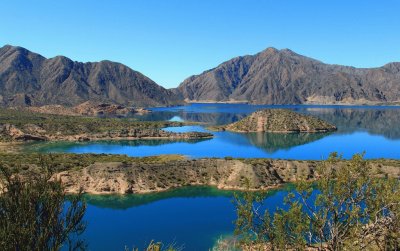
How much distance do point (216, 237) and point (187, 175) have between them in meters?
38.7

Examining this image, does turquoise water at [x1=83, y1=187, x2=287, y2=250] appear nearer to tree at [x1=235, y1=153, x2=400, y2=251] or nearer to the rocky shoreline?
the rocky shoreline

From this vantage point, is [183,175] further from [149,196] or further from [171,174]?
[149,196]

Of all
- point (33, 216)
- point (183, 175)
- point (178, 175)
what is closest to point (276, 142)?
point (183, 175)

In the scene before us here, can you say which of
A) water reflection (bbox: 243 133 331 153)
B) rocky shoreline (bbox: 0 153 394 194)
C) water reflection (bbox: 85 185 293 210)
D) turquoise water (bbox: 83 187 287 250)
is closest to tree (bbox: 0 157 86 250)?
turquoise water (bbox: 83 187 287 250)

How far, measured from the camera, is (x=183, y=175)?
100750 mm

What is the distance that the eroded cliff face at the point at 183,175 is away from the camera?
93062 mm

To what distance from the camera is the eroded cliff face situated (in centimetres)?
9306

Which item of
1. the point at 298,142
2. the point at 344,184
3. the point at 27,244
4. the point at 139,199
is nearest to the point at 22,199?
the point at 27,244

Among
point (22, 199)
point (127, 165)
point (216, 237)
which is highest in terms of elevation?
Result: point (22, 199)

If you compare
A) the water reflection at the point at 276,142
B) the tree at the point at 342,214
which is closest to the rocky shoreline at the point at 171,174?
the water reflection at the point at 276,142

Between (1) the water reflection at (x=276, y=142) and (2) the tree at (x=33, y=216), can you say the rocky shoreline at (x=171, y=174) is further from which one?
(2) the tree at (x=33, y=216)

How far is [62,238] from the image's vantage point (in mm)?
26516

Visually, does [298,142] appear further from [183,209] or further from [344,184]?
[344,184]

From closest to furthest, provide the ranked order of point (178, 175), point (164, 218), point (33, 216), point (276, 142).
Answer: point (33, 216) → point (164, 218) → point (178, 175) → point (276, 142)
